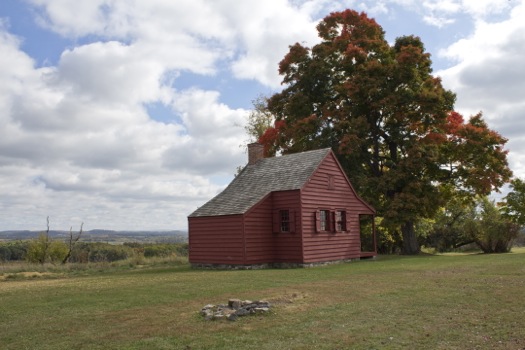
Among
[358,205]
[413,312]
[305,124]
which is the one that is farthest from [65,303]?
[305,124]

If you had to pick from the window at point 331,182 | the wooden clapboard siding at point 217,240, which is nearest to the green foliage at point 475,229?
the window at point 331,182

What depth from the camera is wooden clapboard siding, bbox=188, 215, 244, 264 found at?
24.8 m

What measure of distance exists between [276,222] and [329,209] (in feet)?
10.3

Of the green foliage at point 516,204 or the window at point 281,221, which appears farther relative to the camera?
the green foliage at point 516,204

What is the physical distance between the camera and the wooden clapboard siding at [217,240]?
24.8 m

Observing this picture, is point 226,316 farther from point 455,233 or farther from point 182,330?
point 455,233

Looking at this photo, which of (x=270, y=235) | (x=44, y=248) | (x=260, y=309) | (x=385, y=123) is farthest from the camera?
(x=44, y=248)

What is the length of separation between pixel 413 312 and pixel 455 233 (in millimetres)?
38487

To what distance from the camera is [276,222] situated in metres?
25.7

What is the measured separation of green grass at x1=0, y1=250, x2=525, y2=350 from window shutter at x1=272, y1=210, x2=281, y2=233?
8968mm

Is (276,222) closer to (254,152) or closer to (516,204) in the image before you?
(254,152)

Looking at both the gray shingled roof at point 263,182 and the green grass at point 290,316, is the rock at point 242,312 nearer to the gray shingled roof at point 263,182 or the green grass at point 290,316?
the green grass at point 290,316

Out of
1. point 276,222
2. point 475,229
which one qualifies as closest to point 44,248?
point 276,222

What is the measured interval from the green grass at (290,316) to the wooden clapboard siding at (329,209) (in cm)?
870
